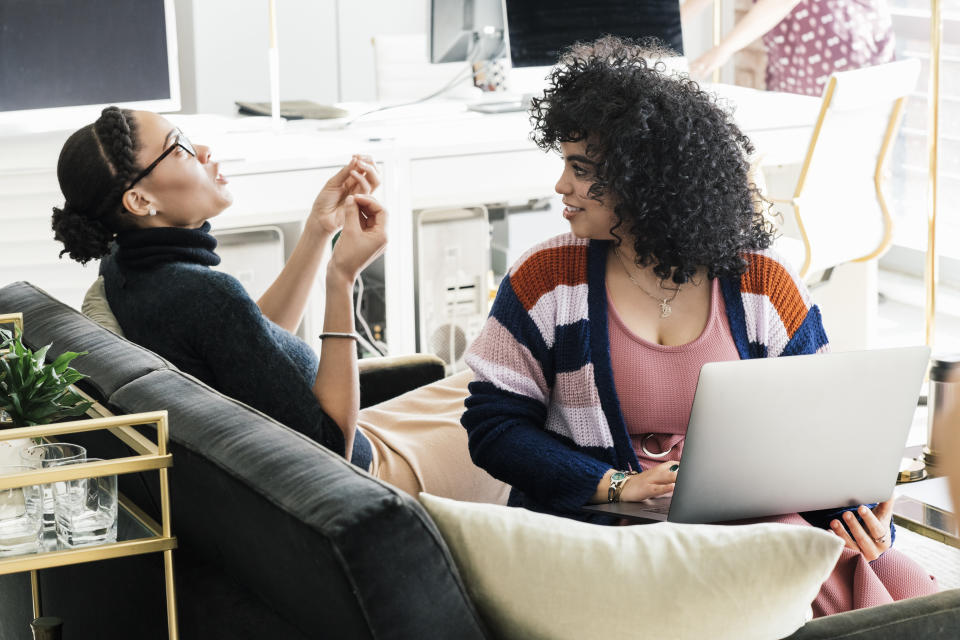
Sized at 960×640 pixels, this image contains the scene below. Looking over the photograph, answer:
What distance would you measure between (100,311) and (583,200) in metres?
0.73

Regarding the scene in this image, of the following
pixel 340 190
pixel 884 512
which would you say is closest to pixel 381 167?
pixel 340 190

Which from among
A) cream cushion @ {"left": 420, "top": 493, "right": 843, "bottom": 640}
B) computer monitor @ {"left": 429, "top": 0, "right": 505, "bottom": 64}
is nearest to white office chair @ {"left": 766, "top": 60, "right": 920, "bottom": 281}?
computer monitor @ {"left": 429, "top": 0, "right": 505, "bottom": 64}

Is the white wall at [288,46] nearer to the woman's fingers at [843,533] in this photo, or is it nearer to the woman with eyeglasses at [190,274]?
the woman with eyeglasses at [190,274]

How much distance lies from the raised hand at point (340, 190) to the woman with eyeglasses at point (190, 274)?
0.57 ft

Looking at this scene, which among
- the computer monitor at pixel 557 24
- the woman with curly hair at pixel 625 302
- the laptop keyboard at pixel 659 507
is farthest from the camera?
the computer monitor at pixel 557 24

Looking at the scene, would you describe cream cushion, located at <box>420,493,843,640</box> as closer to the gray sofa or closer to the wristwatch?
the gray sofa

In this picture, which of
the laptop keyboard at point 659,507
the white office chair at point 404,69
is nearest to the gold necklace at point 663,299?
the laptop keyboard at point 659,507

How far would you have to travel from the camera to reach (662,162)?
5.37ft

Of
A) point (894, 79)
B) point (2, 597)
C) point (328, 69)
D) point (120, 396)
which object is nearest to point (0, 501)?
point (120, 396)

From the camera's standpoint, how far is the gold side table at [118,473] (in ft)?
3.79

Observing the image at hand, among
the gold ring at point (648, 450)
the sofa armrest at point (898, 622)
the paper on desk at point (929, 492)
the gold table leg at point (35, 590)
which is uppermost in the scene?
the gold ring at point (648, 450)

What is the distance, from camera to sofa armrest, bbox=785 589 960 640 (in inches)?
45.8

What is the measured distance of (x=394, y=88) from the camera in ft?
14.4

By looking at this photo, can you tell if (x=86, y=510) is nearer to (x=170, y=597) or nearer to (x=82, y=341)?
(x=170, y=597)
